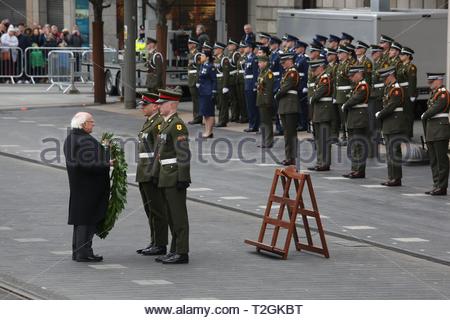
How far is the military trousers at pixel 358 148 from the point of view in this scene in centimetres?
2047

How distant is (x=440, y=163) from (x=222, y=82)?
9.39 meters

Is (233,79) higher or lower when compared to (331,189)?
higher

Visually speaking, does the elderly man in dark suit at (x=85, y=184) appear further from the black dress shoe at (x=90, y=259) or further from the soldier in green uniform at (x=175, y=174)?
the soldier in green uniform at (x=175, y=174)

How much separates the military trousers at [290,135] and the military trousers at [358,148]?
4.28ft

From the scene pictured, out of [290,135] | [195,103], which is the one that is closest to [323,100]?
[290,135]

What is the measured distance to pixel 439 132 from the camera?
1895cm

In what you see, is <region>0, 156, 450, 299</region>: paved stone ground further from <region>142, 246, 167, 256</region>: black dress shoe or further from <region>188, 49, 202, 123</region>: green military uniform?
<region>188, 49, 202, 123</region>: green military uniform

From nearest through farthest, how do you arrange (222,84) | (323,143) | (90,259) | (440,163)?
1. (90,259)
2. (440,163)
3. (323,143)
4. (222,84)

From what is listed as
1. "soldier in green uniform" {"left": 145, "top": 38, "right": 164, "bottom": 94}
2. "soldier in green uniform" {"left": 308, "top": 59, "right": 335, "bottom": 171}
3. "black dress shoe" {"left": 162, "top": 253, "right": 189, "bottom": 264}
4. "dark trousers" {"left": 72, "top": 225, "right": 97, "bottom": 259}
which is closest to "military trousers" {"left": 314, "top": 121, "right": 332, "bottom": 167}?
"soldier in green uniform" {"left": 308, "top": 59, "right": 335, "bottom": 171}

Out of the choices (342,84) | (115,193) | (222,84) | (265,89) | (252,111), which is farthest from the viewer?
(222,84)

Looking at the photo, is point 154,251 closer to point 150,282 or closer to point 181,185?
point 181,185

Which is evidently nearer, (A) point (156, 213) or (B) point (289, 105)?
(A) point (156, 213)

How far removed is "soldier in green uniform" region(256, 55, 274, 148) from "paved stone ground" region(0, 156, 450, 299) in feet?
23.9
